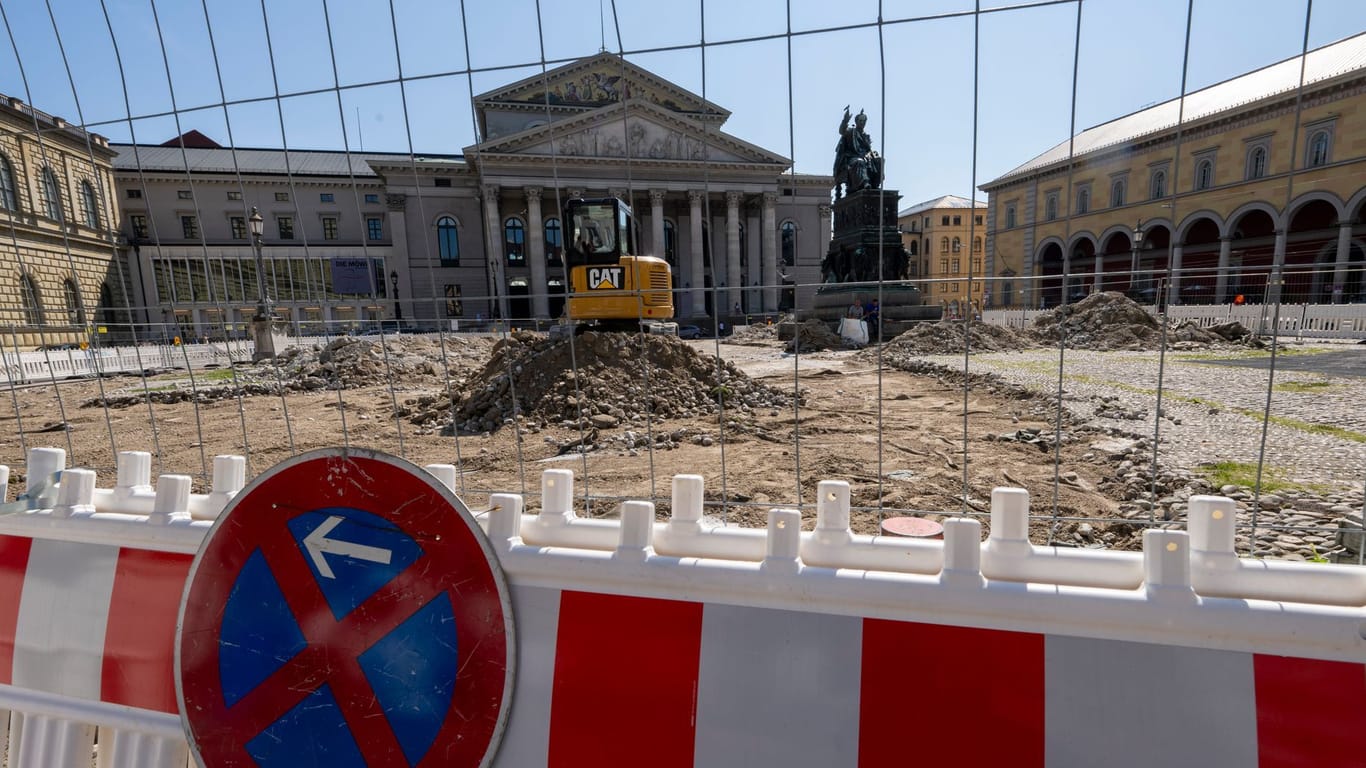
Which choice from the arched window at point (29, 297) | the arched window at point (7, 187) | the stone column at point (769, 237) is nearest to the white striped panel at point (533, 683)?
the arched window at point (29, 297)

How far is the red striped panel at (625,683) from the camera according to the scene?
1.28m

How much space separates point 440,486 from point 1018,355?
17.7 m

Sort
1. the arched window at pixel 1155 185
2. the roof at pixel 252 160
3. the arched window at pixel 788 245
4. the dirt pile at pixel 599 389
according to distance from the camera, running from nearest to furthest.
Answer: the arched window at pixel 1155 185
the dirt pile at pixel 599 389
the roof at pixel 252 160
the arched window at pixel 788 245

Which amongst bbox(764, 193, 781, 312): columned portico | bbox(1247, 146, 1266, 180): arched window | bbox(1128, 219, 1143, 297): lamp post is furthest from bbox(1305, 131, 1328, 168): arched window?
bbox(764, 193, 781, 312): columned portico

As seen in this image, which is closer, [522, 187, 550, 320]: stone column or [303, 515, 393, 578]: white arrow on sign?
[303, 515, 393, 578]: white arrow on sign

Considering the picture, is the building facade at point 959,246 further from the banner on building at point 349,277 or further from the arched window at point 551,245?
the arched window at point 551,245

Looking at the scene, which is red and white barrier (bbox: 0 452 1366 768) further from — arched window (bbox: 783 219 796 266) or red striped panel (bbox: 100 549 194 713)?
arched window (bbox: 783 219 796 266)

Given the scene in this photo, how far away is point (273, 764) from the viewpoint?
1424 millimetres

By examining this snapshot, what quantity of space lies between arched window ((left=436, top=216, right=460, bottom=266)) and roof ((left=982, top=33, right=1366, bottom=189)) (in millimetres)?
45192

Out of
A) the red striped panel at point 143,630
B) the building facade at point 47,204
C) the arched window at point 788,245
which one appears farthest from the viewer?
the arched window at point 788,245

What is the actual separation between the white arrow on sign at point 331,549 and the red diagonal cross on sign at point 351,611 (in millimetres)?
38

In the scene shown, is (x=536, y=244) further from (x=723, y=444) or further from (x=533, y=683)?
(x=533, y=683)

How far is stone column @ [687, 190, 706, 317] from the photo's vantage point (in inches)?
1497

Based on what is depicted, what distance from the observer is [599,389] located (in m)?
8.77
